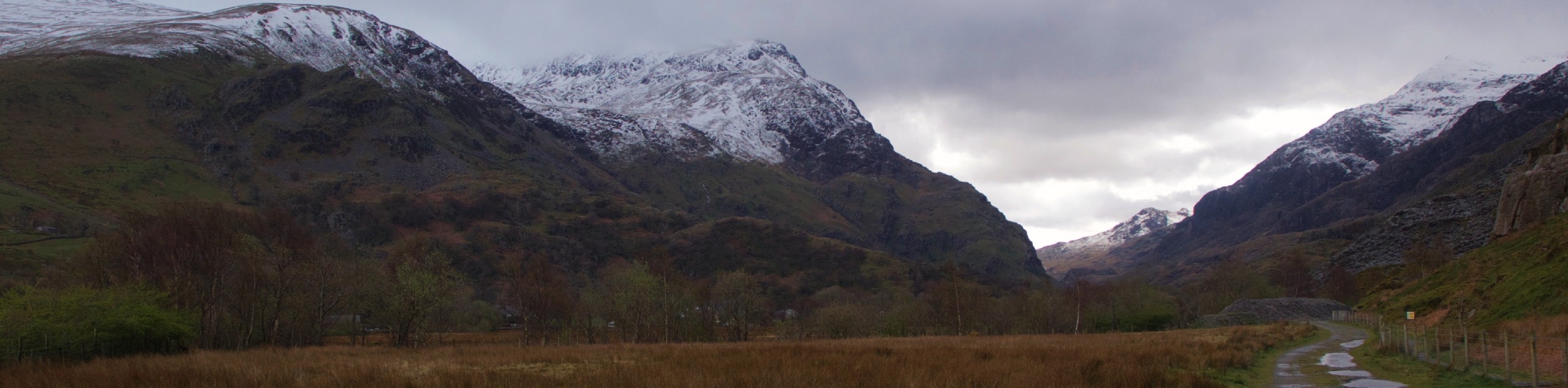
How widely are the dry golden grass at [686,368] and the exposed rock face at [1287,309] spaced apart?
69.6 meters

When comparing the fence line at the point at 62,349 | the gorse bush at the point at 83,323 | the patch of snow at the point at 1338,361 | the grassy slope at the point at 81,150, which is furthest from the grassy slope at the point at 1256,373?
the grassy slope at the point at 81,150

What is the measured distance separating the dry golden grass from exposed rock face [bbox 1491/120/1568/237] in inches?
2349

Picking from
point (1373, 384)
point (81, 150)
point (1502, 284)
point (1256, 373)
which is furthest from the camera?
point (81, 150)

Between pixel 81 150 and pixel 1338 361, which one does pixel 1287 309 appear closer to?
pixel 1338 361

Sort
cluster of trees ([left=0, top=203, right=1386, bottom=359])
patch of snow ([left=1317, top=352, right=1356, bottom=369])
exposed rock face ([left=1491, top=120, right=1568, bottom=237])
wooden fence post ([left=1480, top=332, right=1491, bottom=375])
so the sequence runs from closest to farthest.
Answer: wooden fence post ([left=1480, top=332, right=1491, bottom=375]), patch of snow ([left=1317, top=352, right=1356, bottom=369]), cluster of trees ([left=0, top=203, right=1386, bottom=359]), exposed rock face ([left=1491, top=120, right=1568, bottom=237])

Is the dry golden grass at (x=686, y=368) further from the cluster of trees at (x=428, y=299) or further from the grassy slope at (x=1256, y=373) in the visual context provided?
the cluster of trees at (x=428, y=299)

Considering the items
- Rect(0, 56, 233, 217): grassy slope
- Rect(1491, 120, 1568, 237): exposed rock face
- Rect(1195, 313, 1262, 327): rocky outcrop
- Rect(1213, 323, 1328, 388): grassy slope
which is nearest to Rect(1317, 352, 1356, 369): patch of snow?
Rect(1213, 323, 1328, 388): grassy slope

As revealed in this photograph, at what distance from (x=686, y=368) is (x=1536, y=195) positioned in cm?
8642

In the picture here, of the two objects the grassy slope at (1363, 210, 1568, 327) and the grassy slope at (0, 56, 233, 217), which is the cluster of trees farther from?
the grassy slope at (0, 56, 233, 217)

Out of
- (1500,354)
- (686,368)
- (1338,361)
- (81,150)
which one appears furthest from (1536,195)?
(81,150)

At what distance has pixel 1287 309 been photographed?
9375cm

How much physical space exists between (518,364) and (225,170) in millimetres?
214110

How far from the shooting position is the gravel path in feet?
71.9

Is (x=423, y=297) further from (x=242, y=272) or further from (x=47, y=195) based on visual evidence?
(x=47, y=195)
